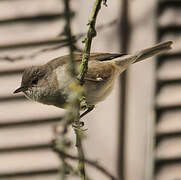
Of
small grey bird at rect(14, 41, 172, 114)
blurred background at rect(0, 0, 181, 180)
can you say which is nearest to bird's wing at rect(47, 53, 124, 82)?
small grey bird at rect(14, 41, 172, 114)

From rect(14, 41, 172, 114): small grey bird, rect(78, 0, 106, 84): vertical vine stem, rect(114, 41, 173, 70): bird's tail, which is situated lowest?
rect(78, 0, 106, 84): vertical vine stem

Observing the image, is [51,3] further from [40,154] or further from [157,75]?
[40,154]

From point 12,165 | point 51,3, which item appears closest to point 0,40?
point 51,3

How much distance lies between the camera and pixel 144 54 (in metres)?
2.10

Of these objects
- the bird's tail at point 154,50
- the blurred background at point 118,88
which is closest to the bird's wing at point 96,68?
the bird's tail at point 154,50

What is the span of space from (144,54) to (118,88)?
662 mm

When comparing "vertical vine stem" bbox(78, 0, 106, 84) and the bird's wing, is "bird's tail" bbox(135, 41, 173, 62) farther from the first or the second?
"vertical vine stem" bbox(78, 0, 106, 84)

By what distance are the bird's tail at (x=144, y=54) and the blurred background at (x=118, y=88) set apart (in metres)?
0.51

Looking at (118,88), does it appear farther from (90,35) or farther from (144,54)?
(90,35)

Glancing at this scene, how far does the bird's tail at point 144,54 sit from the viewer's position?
207 centimetres

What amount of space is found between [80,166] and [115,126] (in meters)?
1.79

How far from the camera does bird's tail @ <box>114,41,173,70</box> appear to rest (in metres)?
2.07

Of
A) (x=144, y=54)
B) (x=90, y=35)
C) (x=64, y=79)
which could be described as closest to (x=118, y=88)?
(x=144, y=54)

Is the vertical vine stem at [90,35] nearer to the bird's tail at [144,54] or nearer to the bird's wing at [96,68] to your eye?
the bird's wing at [96,68]
